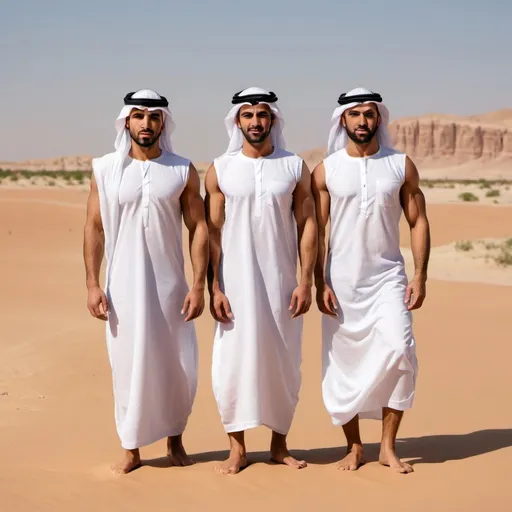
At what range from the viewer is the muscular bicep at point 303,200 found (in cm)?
550

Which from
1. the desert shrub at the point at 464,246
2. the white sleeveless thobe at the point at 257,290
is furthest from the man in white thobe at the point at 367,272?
the desert shrub at the point at 464,246

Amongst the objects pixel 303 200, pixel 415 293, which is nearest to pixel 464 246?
pixel 415 293

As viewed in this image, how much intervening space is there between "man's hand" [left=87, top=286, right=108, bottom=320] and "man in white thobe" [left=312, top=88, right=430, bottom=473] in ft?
4.15

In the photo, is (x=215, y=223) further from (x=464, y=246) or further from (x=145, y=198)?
(x=464, y=246)

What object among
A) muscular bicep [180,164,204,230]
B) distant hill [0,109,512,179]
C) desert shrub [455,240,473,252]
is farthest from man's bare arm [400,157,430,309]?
distant hill [0,109,512,179]

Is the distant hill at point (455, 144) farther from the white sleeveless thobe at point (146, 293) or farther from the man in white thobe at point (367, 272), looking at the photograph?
the white sleeveless thobe at point (146, 293)

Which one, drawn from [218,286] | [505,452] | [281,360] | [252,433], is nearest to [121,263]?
[218,286]

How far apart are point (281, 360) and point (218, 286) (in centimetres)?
57

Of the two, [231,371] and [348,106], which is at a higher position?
[348,106]

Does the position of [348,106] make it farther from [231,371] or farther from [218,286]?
[231,371]

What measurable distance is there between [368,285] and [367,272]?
0.25 feet

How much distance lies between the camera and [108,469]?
5.76m

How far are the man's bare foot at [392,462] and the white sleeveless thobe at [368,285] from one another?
275 millimetres

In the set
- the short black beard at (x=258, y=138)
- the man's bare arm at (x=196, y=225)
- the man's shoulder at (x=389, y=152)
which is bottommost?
the man's bare arm at (x=196, y=225)
